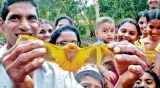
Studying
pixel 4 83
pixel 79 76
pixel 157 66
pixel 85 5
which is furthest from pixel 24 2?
pixel 85 5

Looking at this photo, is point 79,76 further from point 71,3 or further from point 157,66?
point 71,3

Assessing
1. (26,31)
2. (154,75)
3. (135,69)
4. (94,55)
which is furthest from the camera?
(154,75)

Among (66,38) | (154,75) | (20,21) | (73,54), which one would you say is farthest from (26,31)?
(154,75)

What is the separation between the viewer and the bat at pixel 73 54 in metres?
1.55

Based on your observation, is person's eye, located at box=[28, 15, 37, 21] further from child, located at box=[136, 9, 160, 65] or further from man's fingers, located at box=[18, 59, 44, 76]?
child, located at box=[136, 9, 160, 65]

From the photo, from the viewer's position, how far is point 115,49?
1477mm

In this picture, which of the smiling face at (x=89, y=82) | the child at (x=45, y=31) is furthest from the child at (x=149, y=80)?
the child at (x=45, y=31)

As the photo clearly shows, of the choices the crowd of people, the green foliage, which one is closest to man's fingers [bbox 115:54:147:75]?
the crowd of people

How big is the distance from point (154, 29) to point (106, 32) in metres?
0.75

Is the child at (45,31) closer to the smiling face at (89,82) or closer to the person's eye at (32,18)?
the smiling face at (89,82)

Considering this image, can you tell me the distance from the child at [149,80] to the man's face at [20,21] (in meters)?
1.62

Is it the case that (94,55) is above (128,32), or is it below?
above

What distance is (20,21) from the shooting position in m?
1.94

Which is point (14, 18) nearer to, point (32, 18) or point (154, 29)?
point (32, 18)
